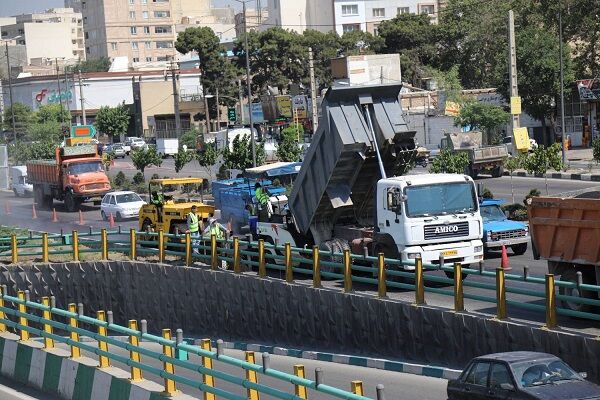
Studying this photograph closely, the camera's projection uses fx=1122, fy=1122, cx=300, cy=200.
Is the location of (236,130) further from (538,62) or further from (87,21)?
(87,21)

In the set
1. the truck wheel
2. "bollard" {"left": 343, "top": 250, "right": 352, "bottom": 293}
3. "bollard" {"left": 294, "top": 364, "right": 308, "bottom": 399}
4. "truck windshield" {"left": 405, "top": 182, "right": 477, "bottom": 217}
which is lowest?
the truck wheel

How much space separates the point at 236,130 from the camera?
7644 cm

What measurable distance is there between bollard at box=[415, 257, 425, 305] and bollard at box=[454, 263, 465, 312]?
87cm

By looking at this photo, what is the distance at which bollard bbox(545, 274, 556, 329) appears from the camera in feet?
50.1

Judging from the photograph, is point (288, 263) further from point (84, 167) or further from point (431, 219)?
point (84, 167)

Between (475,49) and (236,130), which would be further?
(475,49)

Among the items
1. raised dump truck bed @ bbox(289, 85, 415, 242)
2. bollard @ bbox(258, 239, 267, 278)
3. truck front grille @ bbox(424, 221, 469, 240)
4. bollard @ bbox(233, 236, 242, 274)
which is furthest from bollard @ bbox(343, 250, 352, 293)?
bollard @ bbox(233, 236, 242, 274)

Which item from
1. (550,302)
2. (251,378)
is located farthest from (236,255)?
(251,378)

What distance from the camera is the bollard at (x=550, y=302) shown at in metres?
15.3

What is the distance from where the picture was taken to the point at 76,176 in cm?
5272

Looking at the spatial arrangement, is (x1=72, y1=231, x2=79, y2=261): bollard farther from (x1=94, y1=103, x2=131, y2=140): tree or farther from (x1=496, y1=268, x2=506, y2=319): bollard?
(x1=94, y1=103, x2=131, y2=140): tree

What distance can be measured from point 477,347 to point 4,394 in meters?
6.90

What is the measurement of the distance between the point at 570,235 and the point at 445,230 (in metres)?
4.14

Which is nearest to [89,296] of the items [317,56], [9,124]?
[317,56]
